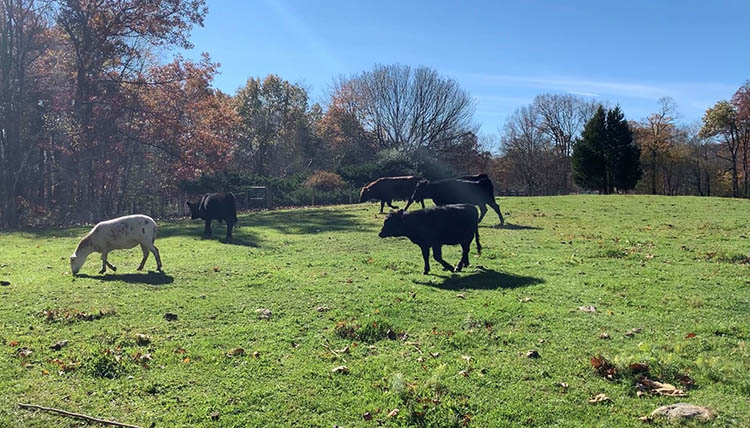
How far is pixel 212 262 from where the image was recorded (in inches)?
529

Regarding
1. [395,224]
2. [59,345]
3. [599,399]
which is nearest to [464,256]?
[395,224]

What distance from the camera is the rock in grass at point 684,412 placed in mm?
4680

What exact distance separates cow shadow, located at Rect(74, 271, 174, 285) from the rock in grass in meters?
9.07

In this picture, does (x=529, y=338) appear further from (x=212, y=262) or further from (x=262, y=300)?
(x=212, y=262)

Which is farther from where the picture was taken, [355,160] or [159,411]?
[355,160]

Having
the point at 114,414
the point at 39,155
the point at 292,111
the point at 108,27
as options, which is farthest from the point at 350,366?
the point at 292,111

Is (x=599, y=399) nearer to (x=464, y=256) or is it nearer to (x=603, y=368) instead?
(x=603, y=368)

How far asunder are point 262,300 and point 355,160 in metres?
50.4

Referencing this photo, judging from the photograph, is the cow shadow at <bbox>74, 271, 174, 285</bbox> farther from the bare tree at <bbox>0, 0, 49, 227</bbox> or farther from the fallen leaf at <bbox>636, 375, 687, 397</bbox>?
the bare tree at <bbox>0, 0, 49, 227</bbox>

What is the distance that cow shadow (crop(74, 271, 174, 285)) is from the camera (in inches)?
433

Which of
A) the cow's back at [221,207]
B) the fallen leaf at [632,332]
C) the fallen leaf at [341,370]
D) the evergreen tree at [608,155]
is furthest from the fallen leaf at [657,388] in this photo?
the evergreen tree at [608,155]

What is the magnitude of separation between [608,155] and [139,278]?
2000 inches

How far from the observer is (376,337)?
717 centimetres

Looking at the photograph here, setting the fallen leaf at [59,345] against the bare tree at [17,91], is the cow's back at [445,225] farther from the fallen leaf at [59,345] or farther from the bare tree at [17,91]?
the bare tree at [17,91]
